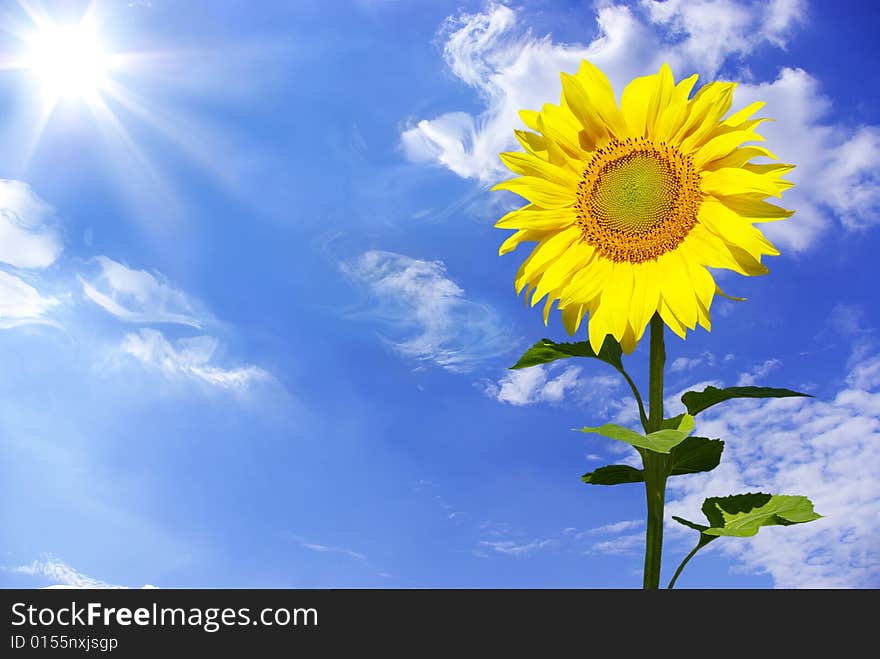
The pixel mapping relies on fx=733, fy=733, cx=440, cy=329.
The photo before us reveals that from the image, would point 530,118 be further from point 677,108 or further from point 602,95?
point 677,108

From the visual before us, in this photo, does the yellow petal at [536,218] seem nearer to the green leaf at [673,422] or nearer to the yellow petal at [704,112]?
the yellow petal at [704,112]

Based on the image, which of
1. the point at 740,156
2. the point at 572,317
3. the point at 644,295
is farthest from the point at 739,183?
the point at 572,317

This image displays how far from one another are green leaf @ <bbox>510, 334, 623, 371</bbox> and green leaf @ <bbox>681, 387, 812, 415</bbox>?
0.77ft

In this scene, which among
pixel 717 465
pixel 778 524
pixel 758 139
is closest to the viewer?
pixel 778 524

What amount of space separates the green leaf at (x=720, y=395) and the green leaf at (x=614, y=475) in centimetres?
26

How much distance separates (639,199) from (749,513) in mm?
997

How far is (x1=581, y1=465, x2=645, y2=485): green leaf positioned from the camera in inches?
91.3

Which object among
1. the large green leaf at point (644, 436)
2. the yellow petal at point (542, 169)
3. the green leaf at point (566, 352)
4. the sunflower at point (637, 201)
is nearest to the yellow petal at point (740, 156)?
the sunflower at point (637, 201)

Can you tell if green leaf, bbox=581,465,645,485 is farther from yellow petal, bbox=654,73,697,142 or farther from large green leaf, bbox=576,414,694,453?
yellow petal, bbox=654,73,697,142
